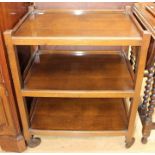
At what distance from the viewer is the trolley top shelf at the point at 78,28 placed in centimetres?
84

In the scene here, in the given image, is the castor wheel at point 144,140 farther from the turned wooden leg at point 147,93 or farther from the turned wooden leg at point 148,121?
the turned wooden leg at point 147,93

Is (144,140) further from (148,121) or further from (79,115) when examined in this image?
(79,115)

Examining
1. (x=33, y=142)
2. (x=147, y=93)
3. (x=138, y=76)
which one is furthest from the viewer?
(x=33, y=142)

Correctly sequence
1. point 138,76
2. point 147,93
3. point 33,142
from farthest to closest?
point 33,142 < point 147,93 < point 138,76

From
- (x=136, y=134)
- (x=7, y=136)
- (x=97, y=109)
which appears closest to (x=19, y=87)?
(x=7, y=136)

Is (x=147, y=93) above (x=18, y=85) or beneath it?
beneath

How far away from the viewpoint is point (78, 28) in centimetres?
96

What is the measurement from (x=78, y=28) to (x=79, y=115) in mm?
552

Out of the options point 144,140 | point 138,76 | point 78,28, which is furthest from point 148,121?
point 78,28

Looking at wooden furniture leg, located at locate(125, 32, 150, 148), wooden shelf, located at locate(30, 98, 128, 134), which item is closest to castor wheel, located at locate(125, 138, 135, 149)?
wooden furniture leg, located at locate(125, 32, 150, 148)

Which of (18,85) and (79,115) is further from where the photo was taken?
(79,115)

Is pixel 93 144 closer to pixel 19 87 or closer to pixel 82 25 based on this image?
pixel 19 87

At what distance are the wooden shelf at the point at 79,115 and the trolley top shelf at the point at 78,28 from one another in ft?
1.75

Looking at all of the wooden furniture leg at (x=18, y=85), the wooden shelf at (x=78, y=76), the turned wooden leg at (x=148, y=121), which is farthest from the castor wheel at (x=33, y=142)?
the turned wooden leg at (x=148, y=121)
